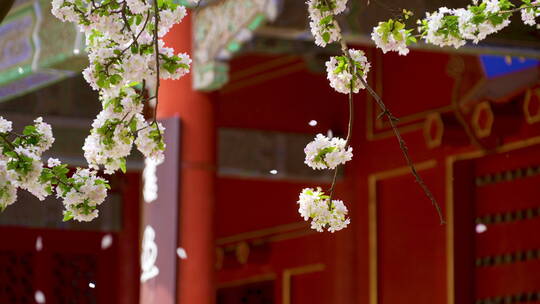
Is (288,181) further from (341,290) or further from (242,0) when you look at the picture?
(242,0)

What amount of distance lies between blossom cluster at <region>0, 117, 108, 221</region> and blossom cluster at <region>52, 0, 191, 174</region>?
11 cm

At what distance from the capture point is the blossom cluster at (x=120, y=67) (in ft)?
15.6

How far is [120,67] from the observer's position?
479 centimetres

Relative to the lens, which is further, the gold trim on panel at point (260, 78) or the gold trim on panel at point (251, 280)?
the gold trim on panel at point (251, 280)

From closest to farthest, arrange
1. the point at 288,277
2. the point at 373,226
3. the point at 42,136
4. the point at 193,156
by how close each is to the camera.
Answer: the point at 42,136 → the point at 193,156 → the point at 373,226 → the point at 288,277

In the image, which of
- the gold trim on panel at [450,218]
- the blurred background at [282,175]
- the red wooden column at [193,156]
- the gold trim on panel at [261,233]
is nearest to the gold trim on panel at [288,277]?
the blurred background at [282,175]

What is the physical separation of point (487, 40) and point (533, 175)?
5.02 feet

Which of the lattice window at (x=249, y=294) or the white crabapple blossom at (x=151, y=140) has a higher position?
the lattice window at (x=249, y=294)

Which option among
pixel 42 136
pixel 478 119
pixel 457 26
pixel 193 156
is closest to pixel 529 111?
pixel 478 119

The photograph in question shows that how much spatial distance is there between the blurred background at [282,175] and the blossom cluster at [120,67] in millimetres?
2161

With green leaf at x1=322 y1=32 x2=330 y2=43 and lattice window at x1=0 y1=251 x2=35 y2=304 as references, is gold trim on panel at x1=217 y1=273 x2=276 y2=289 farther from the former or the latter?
green leaf at x1=322 y1=32 x2=330 y2=43

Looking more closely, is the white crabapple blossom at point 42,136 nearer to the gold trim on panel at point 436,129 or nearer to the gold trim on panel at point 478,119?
the gold trim on panel at point 478,119

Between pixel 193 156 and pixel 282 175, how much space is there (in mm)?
2817

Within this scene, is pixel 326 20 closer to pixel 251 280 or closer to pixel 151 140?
pixel 151 140
